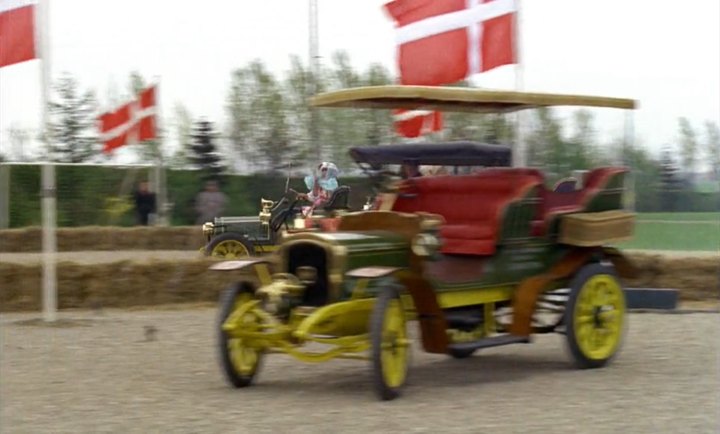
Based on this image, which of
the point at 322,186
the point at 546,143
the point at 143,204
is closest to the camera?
the point at 546,143

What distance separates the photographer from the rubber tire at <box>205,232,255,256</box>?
22.2 metres

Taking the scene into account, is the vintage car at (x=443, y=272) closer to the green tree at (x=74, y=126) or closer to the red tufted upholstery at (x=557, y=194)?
the red tufted upholstery at (x=557, y=194)

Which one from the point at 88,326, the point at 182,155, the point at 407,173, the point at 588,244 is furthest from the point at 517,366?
the point at 182,155

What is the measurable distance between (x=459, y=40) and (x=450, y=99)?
5.10 metres

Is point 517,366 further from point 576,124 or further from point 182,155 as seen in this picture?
point 182,155

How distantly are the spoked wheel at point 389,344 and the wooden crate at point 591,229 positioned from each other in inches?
86.8

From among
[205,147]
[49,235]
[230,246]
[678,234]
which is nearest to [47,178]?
[49,235]

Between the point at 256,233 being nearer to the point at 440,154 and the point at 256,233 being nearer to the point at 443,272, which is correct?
the point at 440,154

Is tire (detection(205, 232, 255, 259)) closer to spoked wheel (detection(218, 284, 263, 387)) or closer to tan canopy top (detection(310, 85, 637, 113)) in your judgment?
tan canopy top (detection(310, 85, 637, 113))

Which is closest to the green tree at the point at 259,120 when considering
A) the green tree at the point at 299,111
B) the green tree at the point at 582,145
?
the green tree at the point at 299,111

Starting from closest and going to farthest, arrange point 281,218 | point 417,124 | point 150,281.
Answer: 1. point 150,281
2. point 417,124
3. point 281,218

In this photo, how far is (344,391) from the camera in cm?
987

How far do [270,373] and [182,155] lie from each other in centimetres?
2914

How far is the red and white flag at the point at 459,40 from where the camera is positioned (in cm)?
1537
